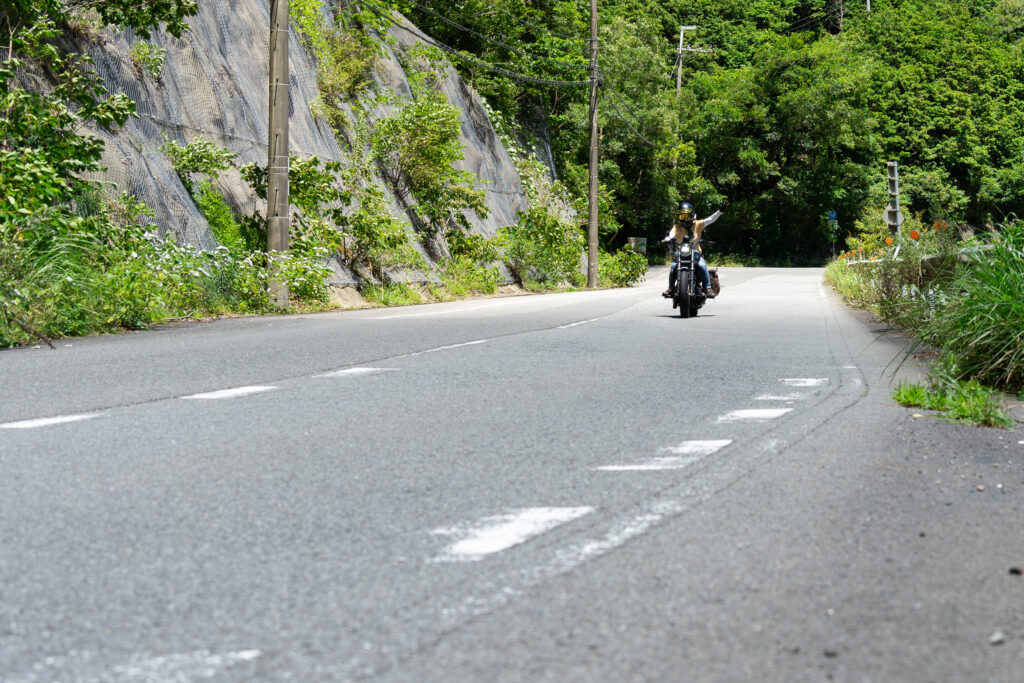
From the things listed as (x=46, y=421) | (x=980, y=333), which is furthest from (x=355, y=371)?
(x=980, y=333)

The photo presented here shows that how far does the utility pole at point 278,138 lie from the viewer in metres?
19.3

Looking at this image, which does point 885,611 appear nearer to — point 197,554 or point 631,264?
point 197,554

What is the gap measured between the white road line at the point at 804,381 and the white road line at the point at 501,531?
4.86m

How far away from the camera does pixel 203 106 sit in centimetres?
2227

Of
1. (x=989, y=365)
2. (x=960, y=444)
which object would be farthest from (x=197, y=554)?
(x=989, y=365)

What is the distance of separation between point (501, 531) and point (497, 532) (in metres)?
0.02

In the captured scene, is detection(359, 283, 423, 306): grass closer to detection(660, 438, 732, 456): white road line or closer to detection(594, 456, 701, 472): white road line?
detection(660, 438, 732, 456): white road line

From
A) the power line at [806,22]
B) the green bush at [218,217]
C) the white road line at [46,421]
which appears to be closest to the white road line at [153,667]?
the white road line at [46,421]

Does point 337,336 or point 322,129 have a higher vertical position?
point 322,129

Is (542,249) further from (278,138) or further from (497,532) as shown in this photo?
(497,532)

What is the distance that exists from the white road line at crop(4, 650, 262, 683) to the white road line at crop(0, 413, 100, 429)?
4.04 meters

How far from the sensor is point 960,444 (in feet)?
21.1

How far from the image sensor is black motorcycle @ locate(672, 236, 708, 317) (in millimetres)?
17578

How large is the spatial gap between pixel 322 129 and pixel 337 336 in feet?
50.3
